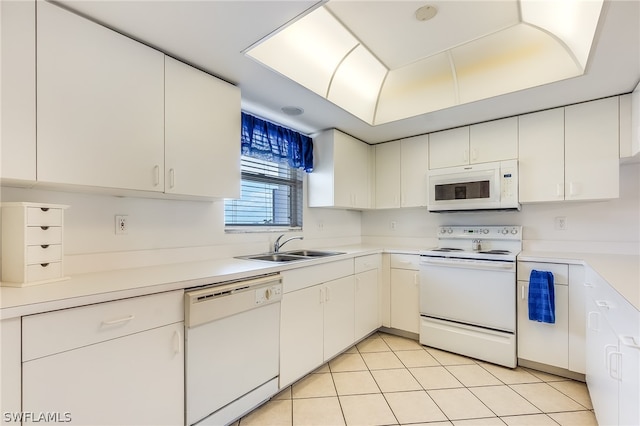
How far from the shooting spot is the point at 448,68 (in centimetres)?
246

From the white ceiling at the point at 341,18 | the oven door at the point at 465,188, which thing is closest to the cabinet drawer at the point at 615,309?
the oven door at the point at 465,188

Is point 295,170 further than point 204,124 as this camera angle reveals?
Yes

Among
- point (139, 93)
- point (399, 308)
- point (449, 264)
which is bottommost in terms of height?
point (399, 308)

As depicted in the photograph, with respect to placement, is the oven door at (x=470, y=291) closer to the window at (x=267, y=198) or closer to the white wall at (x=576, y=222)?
the white wall at (x=576, y=222)

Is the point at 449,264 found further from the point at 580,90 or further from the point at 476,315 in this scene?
the point at 580,90

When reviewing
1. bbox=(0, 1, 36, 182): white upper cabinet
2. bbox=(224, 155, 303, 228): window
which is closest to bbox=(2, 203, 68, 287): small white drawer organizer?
bbox=(0, 1, 36, 182): white upper cabinet

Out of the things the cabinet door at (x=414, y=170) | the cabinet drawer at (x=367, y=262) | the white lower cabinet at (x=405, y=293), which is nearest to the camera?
the cabinet drawer at (x=367, y=262)

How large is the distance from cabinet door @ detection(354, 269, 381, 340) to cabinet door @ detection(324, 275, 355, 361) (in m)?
0.09

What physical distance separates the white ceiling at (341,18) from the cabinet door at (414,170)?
281 millimetres

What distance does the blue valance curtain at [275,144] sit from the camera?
2432mm

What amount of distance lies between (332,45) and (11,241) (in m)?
2.20

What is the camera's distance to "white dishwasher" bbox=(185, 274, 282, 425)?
1.47 meters

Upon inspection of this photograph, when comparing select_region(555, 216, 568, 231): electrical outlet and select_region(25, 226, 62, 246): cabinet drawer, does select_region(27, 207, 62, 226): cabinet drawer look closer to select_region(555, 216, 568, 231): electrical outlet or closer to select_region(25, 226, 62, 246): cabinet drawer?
select_region(25, 226, 62, 246): cabinet drawer

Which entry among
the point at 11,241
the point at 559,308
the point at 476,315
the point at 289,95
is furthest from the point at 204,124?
the point at 559,308
